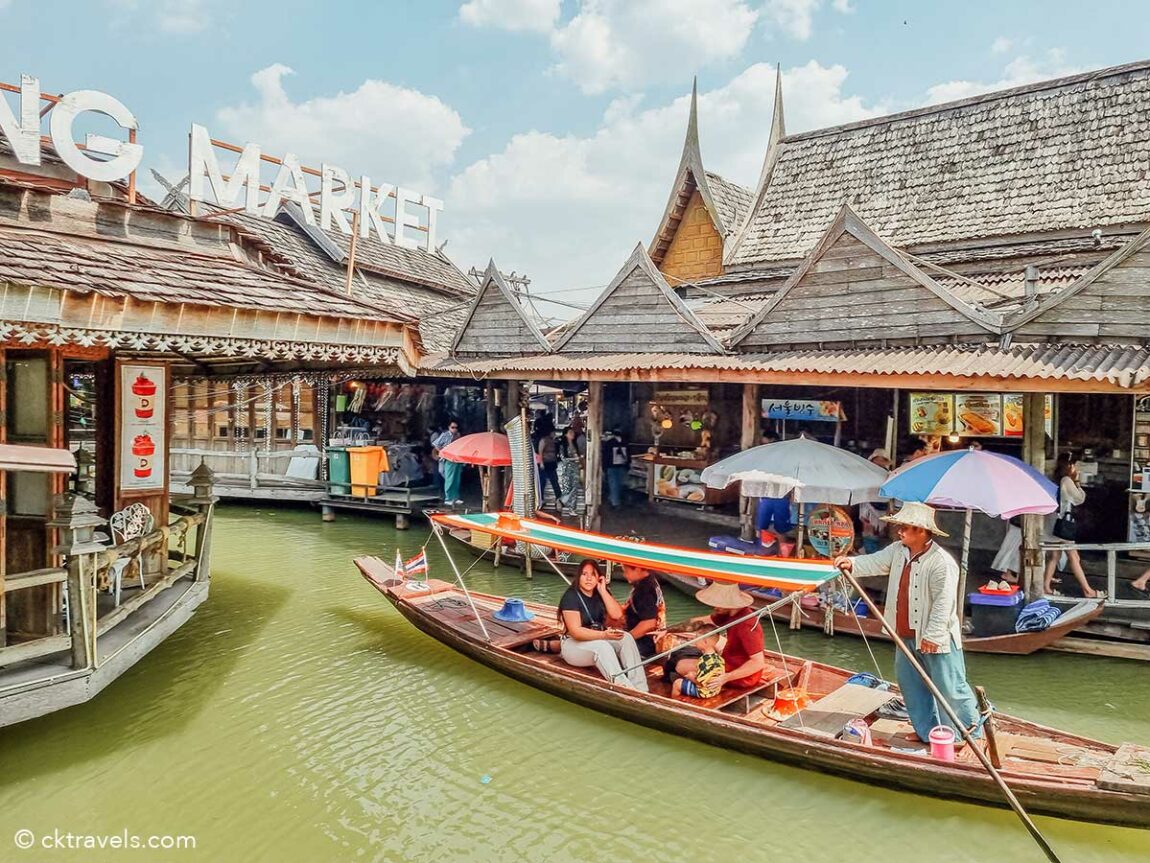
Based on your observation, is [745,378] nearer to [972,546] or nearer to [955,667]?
[972,546]

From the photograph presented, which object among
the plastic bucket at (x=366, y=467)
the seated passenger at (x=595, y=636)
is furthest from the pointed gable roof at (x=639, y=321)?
the seated passenger at (x=595, y=636)

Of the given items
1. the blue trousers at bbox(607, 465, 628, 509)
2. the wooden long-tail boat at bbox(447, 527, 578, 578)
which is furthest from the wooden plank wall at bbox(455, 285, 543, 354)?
the wooden long-tail boat at bbox(447, 527, 578, 578)

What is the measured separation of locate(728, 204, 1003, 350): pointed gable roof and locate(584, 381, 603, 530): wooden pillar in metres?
2.72

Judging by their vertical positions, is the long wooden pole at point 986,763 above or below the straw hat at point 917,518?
below

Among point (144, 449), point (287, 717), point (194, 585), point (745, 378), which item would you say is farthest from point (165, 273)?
point (745, 378)

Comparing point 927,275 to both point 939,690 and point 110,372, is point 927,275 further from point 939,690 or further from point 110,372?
point 110,372

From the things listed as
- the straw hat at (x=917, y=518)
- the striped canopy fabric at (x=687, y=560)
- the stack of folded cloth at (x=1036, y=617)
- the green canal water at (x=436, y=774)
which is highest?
the straw hat at (x=917, y=518)

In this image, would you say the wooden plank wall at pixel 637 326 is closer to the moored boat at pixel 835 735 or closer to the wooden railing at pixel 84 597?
the moored boat at pixel 835 735

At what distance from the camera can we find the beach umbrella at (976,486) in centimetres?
814

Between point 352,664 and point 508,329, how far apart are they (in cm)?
810

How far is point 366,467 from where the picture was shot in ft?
55.4

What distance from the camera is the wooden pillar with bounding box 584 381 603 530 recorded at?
1317cm

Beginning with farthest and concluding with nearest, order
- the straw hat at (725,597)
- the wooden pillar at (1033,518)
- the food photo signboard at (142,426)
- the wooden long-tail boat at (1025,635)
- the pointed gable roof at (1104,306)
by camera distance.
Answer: the pointed gable roof at (1104,306)
the wooden pillar at (1033,518)
the food photo signboard at (142,426)
the wooden long-tail boat at (1025,635)
the straw hat at (725,597)

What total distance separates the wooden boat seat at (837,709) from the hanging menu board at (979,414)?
5387mm
